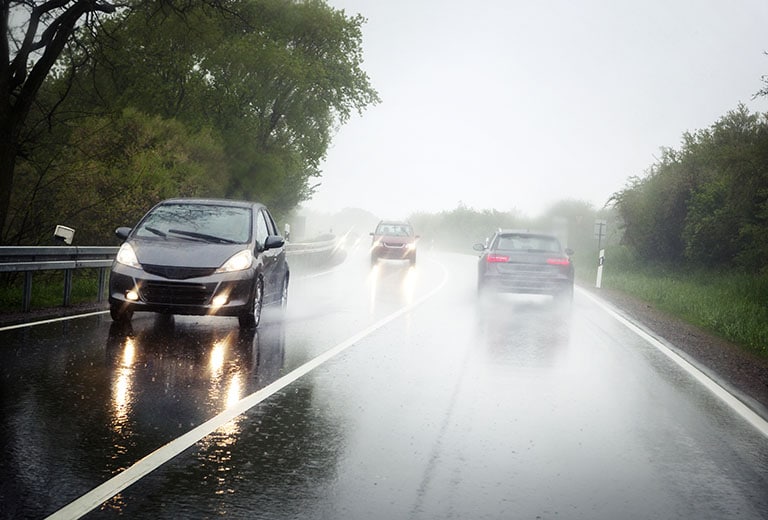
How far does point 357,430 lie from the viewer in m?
6.47

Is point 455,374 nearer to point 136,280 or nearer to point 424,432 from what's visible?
point 424,432

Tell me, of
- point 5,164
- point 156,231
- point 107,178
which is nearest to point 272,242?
point 156,231

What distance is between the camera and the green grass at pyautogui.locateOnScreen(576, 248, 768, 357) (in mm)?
14383

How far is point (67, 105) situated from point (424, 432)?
33823mm

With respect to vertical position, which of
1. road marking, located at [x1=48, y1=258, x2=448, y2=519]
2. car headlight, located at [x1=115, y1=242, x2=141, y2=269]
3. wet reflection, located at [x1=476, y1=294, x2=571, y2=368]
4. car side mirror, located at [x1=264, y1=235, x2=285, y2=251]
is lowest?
road marking, located at [x1=48, y1=258, x2=448, y2=519]

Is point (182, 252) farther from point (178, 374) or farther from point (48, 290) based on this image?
point (48, 290)

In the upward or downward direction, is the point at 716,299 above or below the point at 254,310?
above

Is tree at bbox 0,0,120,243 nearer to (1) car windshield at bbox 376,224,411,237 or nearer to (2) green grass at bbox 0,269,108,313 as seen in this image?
(2) green grass at bbox 0,269,108,313

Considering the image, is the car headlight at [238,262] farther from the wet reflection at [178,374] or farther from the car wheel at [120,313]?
the car wheel at [120,313]

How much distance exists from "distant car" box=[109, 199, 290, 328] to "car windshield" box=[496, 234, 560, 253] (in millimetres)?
6976

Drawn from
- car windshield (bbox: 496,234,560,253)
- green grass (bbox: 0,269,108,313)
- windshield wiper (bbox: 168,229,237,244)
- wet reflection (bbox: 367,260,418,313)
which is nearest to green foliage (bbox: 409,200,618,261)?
wet reflection (bbox: 367,260,418,313)

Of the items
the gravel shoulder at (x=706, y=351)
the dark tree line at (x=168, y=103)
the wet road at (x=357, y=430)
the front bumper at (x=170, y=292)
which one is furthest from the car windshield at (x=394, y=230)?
the front bumper at (x=170, y=292)

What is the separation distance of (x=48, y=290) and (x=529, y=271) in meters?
9.42

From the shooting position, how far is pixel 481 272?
1914 centimetres
